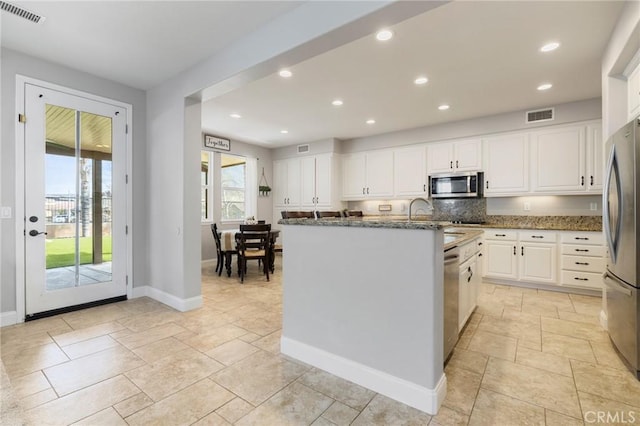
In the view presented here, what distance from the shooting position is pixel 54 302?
3254 millimetres

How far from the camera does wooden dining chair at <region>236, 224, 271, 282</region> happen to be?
15.3 ft

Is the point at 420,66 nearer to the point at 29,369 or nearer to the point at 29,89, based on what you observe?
the point at 29,89

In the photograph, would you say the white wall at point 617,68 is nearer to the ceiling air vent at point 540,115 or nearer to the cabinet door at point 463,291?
the ceiling air vent at point 540,115

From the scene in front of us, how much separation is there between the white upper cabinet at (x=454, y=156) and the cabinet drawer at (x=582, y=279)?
6.77ft

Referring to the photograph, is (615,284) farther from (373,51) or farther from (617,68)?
(373,51)

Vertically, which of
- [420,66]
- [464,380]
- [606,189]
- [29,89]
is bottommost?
[464,380]

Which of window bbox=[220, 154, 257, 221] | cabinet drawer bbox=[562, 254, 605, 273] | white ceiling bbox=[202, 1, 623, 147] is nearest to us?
white ceiling bbox=[202, 1, 623, 147]

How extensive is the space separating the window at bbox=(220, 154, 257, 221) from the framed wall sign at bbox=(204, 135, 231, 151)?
26 centimetres

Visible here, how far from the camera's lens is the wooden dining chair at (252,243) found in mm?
4648

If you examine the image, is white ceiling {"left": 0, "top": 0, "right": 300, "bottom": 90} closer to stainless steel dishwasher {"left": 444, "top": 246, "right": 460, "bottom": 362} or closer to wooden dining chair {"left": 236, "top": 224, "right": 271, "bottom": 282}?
stainless steel dishwasher {"left": 444, "top": 246, "right": 460, "bottom": 362}

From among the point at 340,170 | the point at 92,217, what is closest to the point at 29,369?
the point at 92,217

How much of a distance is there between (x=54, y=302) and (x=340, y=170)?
210 inches

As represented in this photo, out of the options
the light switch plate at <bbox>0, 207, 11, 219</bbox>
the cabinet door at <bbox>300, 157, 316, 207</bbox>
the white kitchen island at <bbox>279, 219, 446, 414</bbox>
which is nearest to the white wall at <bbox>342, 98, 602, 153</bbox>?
the cabinet door at <bbox>300, 157, 316, 207</bbox>

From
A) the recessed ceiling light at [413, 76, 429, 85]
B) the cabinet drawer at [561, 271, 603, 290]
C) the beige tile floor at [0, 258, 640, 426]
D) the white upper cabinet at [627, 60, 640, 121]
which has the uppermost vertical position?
the recessed ceiling light at [413, 76, 429, 85]
